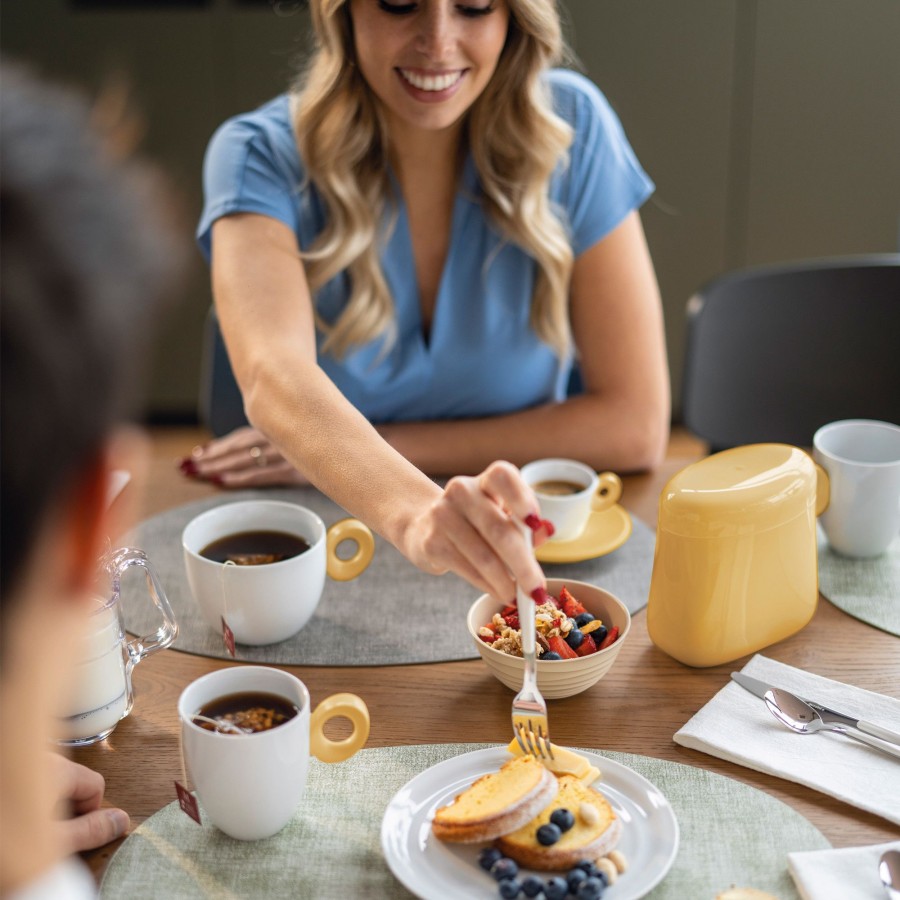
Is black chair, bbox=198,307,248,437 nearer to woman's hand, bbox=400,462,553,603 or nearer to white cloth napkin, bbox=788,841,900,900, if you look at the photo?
woman's hand, bbox=400,462,553,603

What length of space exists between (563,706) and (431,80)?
0.95m

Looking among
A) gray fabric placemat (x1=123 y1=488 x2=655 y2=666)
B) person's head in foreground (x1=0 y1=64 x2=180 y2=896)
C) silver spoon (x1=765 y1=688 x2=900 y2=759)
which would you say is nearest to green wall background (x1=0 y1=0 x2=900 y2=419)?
gray fabric placemat (x1=123 y1=488 x2=655 y2=666)

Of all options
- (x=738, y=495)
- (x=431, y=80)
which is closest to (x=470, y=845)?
(x=738, y=495)

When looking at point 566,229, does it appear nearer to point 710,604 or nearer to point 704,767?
point 710,604

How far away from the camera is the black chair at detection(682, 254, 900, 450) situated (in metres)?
2.01

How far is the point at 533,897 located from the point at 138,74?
128 inches

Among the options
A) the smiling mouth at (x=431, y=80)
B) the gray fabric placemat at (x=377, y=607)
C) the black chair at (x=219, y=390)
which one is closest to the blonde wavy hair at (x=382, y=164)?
the smiling mouth at (x=431, y=80)

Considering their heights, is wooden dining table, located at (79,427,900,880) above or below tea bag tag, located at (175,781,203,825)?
below

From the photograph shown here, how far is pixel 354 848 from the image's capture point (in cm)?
94

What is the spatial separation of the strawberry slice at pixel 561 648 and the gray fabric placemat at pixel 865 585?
370 millimetres

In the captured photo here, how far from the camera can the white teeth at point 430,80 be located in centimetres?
163

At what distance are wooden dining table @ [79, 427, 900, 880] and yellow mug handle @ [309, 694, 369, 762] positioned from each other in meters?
0.07

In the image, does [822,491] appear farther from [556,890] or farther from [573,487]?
[556,890]

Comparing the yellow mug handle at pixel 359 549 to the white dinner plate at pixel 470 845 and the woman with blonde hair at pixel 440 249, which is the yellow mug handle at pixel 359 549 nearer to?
the woman with blonde hair at pixel 440 249
